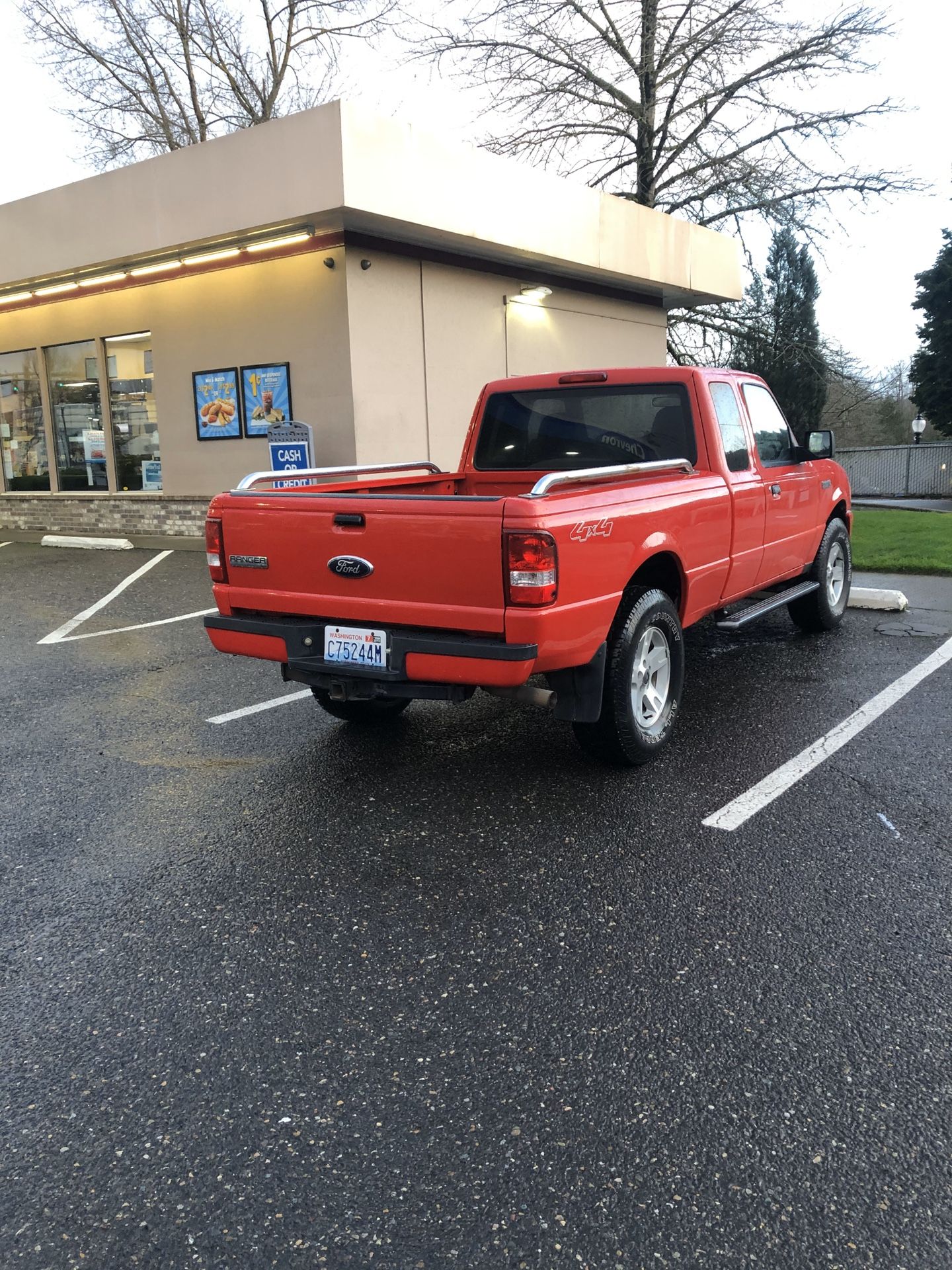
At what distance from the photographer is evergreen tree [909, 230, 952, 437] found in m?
41.5

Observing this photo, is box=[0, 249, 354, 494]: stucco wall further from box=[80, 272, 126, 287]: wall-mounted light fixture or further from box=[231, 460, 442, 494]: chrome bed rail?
box=[231, 460, 442, 494]: chrome bed rail

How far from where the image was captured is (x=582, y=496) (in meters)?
4.05

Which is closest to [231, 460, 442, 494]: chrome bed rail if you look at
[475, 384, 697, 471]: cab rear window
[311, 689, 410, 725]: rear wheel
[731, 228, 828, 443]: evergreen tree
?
[475, 384, 697, 471]: cab rear window

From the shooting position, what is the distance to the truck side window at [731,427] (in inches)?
223

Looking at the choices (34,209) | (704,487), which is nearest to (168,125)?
(34,209)

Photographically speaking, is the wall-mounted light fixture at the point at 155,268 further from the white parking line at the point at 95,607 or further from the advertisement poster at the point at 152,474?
the white parking line at the point at 95,607

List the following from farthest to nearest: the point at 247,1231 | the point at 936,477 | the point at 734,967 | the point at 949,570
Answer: the point at 936,477
the point at 949,570
the point at 734,967
the point at 247,1231

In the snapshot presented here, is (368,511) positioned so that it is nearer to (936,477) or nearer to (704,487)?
(704,487)

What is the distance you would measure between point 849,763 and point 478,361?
1016 centimetres

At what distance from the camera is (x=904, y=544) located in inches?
484

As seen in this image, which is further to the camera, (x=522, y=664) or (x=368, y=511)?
(x=368, y=511)

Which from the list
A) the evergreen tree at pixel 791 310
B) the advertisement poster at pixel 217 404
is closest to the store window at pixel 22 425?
the advertisement poster at pixel 217 404

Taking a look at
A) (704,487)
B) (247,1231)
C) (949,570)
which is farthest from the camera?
(949,570)

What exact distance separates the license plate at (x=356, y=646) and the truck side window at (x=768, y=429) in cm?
319
